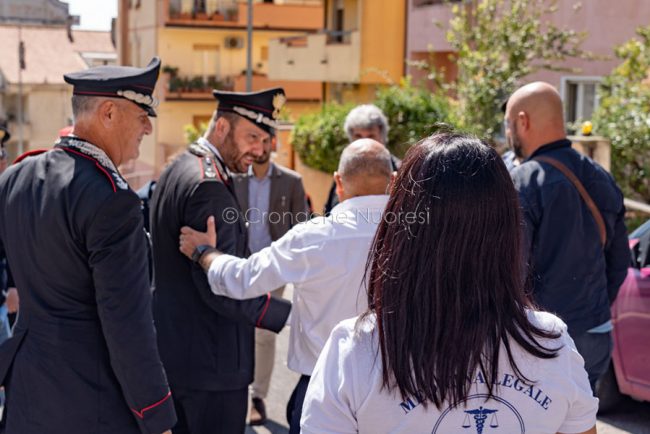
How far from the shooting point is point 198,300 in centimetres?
420

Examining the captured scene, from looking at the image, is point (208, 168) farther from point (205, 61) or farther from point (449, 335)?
point (205, 61)

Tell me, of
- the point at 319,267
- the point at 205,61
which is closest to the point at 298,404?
the point at 319,267

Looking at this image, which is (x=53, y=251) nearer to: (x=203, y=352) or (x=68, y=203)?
(x=68, y=203)

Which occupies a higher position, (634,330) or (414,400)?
(414,400)

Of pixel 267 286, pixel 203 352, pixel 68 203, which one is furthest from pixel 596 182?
pixel 68 203

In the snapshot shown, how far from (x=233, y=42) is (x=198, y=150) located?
33668 millimetres

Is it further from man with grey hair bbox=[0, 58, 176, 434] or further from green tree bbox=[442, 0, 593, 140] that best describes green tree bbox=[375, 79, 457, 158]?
man with grey hair bbox=[0, 58, 176, 434]

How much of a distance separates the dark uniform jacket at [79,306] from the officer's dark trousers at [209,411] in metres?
0.96

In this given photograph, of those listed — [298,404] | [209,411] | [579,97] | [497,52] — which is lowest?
[209,411]

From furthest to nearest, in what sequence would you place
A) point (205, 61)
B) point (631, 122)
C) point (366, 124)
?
point (205, 61), point (631, 122), point (366, 124)

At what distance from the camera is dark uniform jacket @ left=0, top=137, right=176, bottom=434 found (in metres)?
3.12

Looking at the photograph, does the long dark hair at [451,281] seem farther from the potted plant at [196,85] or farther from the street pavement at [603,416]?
the potted plant at [196,85]

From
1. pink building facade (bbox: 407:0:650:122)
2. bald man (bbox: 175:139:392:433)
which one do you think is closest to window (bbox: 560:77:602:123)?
pink building facade (bbox: 407:0:650:122)
